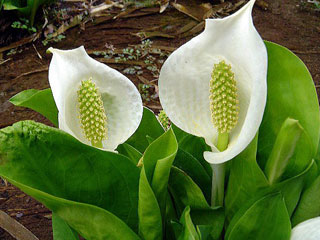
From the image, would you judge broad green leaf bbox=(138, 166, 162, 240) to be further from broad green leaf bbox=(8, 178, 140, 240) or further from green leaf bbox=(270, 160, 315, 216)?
green leaf bbox=(270, 160, 315, 216)

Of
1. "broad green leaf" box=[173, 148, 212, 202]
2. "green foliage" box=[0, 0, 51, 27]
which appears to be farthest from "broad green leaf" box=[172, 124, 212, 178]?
"green foliage" box=[0, 0, 51, 27]

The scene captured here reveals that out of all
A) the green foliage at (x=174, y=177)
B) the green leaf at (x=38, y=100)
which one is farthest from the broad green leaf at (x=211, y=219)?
the green leaf at (x=38, y=100)

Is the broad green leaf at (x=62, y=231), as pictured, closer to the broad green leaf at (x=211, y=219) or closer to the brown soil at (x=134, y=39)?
the broad green leaf at (x=211, y=219)

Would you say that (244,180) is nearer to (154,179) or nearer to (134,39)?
(154,179)

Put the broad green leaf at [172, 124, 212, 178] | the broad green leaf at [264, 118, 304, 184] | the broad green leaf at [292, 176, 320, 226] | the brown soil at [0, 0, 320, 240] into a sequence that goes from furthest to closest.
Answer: the brown soil at [0, 0, 320, 240], the broad green leaf at [172, 124, 212, 178], the broad green leaf at [292, 176, 320, 226], the broad green leaf at [264, 118, 304, 184]

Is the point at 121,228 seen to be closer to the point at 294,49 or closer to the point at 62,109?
the point at 62,109

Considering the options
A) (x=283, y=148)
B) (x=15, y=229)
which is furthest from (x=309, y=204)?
(x=15, y=229)

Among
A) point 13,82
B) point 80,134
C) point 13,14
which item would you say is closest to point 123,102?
point 80,134
